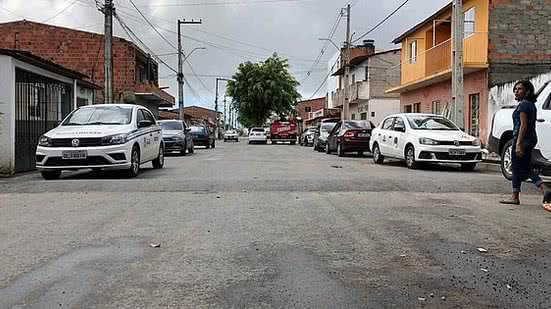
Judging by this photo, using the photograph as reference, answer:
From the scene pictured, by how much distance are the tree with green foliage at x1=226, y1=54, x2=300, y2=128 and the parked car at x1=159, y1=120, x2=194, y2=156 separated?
1456 inches

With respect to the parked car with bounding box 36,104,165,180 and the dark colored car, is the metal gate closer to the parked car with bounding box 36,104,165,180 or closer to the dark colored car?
the parked car with bounding box 36,104,165,180

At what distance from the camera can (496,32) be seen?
22.5 m

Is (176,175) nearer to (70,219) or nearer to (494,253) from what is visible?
(70,219)

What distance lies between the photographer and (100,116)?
13.7 metres

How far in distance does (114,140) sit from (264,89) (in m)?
50.7

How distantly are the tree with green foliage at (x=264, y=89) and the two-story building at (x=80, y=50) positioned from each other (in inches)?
901

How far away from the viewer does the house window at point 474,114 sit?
23828 millimetres

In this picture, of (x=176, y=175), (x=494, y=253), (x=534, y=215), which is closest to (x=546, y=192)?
(x=534, y=215)

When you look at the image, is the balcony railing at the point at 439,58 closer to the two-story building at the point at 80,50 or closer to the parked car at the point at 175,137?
the parked car at the point at 175,137

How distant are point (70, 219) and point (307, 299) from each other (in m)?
4.26

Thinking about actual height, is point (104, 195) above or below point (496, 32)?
below

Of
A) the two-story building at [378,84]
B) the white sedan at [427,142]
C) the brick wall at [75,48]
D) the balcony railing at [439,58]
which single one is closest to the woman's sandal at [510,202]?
the white sedan at [427,142]

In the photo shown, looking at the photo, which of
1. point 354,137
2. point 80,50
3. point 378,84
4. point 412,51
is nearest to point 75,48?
point 80,50

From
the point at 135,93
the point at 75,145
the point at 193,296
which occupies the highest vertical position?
the point at 135,93
